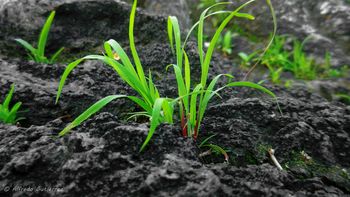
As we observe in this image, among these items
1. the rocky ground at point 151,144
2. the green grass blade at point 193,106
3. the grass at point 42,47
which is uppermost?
the grass at point 42,47

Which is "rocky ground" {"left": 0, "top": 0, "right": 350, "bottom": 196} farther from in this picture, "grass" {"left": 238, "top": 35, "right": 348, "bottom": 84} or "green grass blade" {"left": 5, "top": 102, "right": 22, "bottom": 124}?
"grass" {"left": 238, "top": 35, "right": 348, "bottom": 84}

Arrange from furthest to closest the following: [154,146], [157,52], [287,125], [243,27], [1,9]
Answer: [243,27] < [1,9] < [157,52] < [287,125] < [154,146]

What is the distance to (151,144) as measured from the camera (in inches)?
39.0

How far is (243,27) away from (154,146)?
254 centimetres

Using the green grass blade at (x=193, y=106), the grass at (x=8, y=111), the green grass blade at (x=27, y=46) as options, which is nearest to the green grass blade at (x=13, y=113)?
the grass at (x=8, y=111)

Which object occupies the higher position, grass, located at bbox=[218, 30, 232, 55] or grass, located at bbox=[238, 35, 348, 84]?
grass, located at bbox=[218, 30, 232, 55]

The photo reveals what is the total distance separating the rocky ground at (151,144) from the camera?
0.89 m

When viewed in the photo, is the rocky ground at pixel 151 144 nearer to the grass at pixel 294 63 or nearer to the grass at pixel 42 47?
the grass at pixel 42 47

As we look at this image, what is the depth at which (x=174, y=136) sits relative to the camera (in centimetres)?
103

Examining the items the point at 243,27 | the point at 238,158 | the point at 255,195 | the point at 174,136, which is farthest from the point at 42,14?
the point at 243,27

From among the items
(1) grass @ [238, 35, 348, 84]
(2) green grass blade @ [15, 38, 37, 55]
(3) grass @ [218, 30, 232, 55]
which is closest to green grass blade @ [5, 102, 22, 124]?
(2) green grass blade @ [15, 38, 37, 55]

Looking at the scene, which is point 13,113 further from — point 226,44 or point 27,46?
point 226,44

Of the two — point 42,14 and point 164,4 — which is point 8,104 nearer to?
point 42,14

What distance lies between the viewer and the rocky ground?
0.89m
